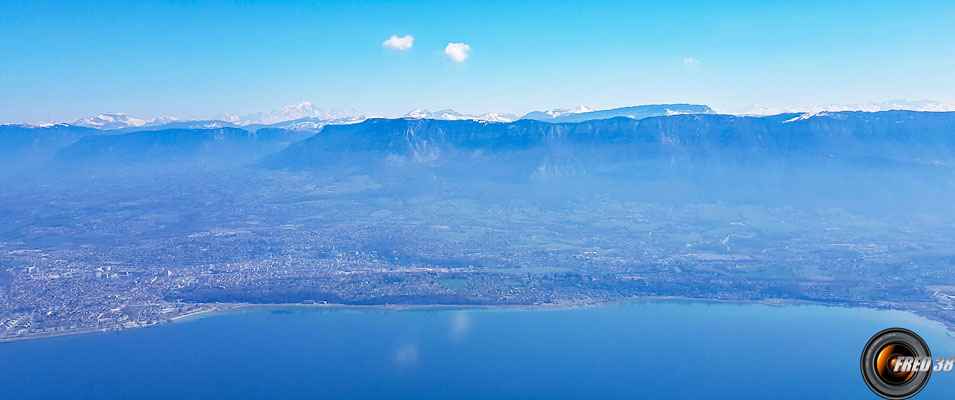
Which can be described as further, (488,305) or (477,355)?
(488,305)

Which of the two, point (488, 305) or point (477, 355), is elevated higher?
point (488, 305)

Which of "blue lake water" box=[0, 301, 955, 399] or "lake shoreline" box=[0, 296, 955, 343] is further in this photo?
"lake shoreline" box=[0, 296, 955, 343]

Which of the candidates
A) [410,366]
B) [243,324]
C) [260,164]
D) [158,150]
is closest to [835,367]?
[410,366]

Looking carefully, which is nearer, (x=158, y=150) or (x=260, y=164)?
(x=260, y=164)

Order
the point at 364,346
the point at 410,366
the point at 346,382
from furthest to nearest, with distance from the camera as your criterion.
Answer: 1. the point at 364,346
2. the point at 410,366
3. the point at 346,382

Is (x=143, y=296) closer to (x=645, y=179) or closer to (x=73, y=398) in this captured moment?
(x=73, y=398)

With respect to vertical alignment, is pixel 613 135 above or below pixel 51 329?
above

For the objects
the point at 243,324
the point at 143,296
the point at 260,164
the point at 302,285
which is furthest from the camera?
the point at 260,164

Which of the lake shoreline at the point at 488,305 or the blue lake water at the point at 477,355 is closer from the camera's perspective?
the blue lake water at the point at 477,355
